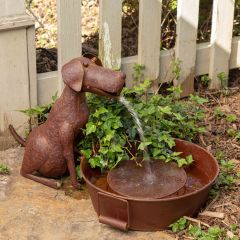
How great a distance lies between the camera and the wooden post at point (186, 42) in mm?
4312

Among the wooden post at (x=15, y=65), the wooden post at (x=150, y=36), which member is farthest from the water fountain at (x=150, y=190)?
the wooden post at (x=150, y=36)

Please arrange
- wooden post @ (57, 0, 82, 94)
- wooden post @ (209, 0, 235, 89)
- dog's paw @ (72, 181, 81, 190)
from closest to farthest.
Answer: dog's paw @ (72, 181, 81, 190), wooden post @ (57, 0, 82, 94), wooden post @ (209, 0, 235, 89)

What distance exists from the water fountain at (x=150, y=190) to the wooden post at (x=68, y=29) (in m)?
0.69

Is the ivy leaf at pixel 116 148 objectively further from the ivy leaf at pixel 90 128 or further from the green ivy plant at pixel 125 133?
the ivy leaf at pixel 90 128

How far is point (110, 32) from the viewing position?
4.06 m

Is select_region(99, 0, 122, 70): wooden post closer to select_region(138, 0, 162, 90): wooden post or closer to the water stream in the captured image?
select_region(138, 0, 162, 90): wooden post

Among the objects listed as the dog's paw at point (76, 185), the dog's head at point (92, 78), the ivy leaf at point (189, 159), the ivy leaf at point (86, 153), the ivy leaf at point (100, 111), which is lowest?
the dog's paw at point (76, 185)

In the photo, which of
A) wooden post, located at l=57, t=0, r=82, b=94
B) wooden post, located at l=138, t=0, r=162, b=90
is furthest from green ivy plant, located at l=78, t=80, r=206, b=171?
wooden post, located at l=138, t=0, r=162, b=90

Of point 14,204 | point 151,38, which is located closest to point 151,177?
point 14,204

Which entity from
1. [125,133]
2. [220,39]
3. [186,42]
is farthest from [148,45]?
[125,133]

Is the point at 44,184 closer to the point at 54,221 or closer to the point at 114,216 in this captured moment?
the point at 54,221

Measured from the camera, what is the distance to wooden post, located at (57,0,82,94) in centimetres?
380

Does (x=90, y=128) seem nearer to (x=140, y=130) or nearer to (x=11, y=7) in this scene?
(x=140, y=130)

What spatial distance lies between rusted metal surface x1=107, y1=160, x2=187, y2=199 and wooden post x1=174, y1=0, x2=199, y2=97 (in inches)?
44.1
